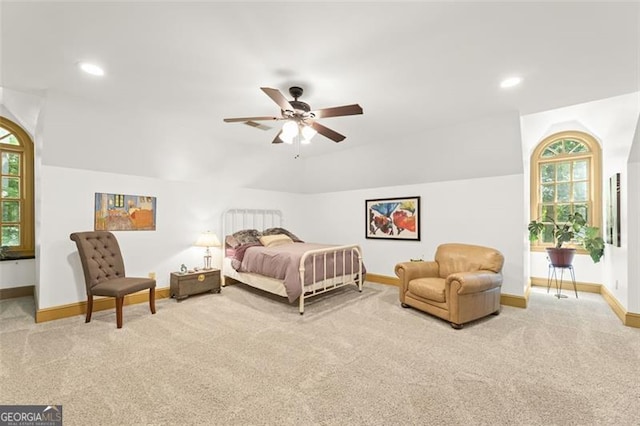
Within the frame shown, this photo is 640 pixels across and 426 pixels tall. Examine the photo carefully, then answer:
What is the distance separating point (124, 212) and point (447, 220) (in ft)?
16.7

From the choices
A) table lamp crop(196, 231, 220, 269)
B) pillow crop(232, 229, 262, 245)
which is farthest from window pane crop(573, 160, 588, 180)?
table lamp crop(196, 231, 220, 269)

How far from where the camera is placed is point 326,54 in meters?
2.38

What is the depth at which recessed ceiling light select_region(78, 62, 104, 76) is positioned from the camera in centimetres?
259

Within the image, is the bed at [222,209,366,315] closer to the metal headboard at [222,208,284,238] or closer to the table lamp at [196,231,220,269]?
the metal headboard at [222,208,284,238]

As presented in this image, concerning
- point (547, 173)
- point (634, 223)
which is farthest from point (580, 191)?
point (634, 223)

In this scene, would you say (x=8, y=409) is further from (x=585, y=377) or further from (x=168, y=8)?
(x=585, y=377)

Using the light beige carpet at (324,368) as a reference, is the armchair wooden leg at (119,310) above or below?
above

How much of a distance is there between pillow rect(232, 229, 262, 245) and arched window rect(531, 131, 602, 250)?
204 inches

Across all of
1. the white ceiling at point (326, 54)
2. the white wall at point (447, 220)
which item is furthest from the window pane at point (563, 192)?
the white ceiling at point (326, 54)

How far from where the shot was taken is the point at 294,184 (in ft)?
21.5

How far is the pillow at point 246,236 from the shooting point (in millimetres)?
5241

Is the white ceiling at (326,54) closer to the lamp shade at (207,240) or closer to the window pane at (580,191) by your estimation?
the lamp shade at (207,240)

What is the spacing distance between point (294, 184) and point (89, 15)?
4760mm

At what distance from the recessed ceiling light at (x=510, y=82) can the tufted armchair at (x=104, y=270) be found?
15.3 feet
